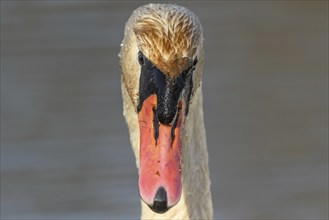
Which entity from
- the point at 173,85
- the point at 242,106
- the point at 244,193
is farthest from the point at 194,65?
the point at 242,106

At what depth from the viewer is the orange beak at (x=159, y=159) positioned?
14.2 ft

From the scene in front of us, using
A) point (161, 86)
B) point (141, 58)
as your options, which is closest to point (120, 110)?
point (141, 58)

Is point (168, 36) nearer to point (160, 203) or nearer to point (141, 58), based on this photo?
point (141, 58)

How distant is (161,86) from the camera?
4.38 metres

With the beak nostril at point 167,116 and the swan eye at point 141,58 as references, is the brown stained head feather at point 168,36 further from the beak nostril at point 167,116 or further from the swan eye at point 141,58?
the beak nostril at point 167,116

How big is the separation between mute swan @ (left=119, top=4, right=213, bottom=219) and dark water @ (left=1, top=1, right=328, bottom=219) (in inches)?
96.5

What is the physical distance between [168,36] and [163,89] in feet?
0.65

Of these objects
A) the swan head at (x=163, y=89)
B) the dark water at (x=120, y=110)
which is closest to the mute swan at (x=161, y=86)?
the swan head at (x=163, y=89)

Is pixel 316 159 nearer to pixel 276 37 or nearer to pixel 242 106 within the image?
pixel 242 106

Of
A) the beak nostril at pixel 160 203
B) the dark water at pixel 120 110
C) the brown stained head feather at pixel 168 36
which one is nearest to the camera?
the beak nostril at pixel 160 203

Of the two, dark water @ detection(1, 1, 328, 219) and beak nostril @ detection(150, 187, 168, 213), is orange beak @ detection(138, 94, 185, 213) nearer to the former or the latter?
beak nostril @ detection(150, 187, 168, 213)

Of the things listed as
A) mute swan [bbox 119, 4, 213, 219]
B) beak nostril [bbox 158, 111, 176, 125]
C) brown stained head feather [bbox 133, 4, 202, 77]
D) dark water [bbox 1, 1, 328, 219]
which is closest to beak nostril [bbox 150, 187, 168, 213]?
mute swan [bbox 119, 4, 213, 219]

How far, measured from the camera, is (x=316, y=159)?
7418 millimetres

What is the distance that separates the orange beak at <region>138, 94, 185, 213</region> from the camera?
4.32 m
